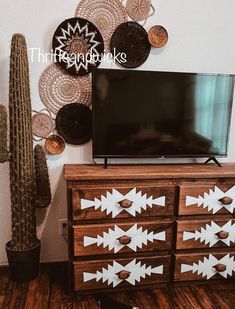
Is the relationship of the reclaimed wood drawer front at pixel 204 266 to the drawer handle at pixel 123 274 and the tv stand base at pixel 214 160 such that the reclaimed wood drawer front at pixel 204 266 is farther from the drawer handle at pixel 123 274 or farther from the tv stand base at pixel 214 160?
the tv stand base at pixel 214 160

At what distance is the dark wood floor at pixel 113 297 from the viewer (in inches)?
62.5

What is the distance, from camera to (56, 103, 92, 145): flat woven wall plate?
178cm

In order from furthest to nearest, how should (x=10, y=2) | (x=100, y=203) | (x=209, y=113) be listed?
(x=209, y=113)
(x=10, y=2)
(x=100, y=203)

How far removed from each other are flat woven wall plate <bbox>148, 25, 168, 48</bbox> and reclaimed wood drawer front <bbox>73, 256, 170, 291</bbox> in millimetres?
1413

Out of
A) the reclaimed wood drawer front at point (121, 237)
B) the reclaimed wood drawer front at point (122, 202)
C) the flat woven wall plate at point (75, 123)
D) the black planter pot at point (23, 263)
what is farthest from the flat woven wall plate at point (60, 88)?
the black planter pot at point (23, 263)

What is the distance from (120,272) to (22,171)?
2.84 ft

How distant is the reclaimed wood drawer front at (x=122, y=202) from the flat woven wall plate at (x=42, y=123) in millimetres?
537

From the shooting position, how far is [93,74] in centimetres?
159

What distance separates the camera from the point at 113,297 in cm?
165

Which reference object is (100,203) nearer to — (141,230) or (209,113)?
(141,230)

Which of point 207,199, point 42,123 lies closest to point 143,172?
point 207,199

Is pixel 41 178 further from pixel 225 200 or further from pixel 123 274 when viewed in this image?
pixel 225 200

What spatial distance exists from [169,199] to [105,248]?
49 centimetres

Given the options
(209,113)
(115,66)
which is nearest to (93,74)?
(115,66)
